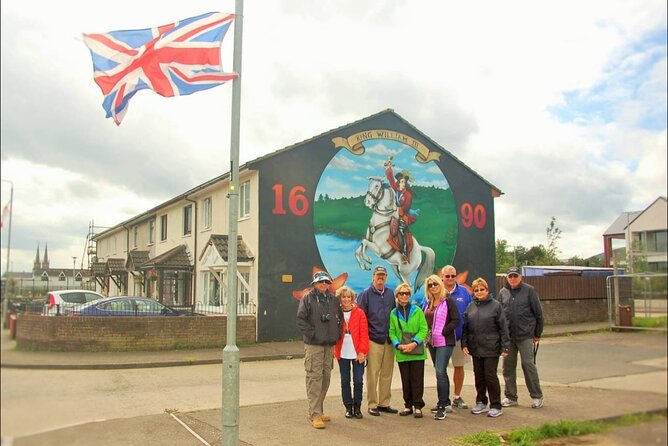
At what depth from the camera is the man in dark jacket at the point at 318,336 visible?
23.4ft

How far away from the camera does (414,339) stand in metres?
7.51

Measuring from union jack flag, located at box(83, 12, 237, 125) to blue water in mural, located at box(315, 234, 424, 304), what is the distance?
44.0ft

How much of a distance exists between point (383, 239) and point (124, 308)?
343 inches

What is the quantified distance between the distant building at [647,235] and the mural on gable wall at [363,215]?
1485 centimetres

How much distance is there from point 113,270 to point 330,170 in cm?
1753

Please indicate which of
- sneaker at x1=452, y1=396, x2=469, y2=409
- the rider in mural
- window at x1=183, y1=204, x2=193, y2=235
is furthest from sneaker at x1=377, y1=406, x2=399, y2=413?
window at x1=183, y1=204, x2=193, y2=235

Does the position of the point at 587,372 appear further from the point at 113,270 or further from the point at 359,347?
the point at 113,270

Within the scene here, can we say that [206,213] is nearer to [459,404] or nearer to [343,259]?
[343,259]

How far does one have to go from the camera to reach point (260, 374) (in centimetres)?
1232

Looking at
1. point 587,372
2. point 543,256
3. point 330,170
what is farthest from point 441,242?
point 587,372

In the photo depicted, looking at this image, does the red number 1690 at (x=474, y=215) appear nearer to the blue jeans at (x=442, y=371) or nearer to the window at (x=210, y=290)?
the window at (x=210, y=290)

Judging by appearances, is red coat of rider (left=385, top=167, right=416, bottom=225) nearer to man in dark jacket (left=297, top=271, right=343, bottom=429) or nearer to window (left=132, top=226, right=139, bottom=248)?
man in dark jacket (left=297, top=271, right=343, bottom=429)

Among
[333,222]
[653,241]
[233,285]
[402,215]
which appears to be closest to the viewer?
[653,241]

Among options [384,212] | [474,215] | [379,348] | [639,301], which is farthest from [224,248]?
[639,301]
